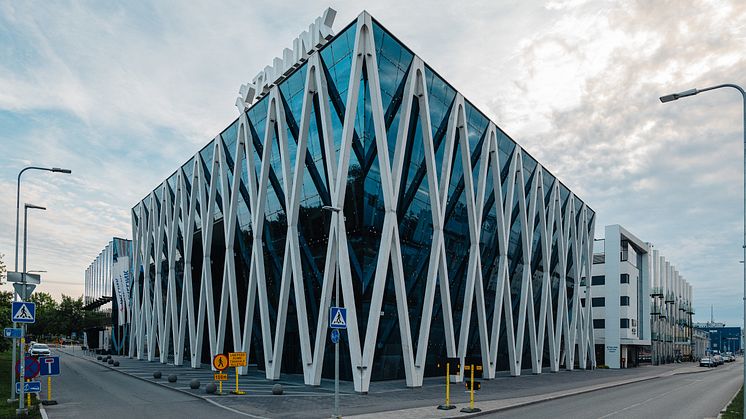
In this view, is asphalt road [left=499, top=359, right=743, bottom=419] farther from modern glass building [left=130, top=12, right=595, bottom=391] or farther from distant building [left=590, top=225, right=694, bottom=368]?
distant building [left=590, top=225, right=694, bottom=368]

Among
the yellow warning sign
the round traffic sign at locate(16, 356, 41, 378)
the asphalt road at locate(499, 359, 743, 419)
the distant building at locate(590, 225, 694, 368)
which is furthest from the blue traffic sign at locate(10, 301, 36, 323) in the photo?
the distant building at locate(590, 225, 694, 368)

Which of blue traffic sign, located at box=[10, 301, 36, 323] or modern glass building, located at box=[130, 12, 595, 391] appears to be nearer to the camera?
blue traffic sign, located at box=[10, 301, 36, 323]

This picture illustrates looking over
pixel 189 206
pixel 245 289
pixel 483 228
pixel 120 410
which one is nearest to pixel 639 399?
pixel 483 228

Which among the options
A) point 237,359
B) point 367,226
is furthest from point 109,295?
point 367,226

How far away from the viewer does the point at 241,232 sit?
40594mm

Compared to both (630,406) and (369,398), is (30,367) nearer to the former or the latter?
(369,398)

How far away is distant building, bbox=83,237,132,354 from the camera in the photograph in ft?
242

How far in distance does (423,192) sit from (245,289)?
17.1m

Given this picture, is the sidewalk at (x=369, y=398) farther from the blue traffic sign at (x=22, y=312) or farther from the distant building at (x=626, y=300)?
the distant building at (x=626, y=300)

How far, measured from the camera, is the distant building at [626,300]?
6912 centimetres

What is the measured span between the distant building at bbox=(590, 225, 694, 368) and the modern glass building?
861 inches

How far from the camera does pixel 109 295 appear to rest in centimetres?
9538

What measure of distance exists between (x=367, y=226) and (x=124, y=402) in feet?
45.7

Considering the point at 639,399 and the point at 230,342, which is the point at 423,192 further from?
the point at 230,342
